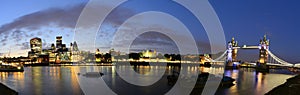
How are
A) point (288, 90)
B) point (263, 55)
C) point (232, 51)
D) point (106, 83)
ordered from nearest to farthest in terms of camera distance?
point (288, 90)
point (106, 83)
point (263, 55)
point (232, 51)

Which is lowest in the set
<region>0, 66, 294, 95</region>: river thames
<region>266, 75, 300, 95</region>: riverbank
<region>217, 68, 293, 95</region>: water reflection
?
<region>217, 68, 293, 95</region>: water reflection

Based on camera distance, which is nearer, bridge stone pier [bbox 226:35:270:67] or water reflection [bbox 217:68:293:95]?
water reflection [bbox 217:68:293:95]

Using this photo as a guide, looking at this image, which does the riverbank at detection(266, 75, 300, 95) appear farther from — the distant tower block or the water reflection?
the distant tower block

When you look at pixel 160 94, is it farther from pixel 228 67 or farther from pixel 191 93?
pixel 228 67

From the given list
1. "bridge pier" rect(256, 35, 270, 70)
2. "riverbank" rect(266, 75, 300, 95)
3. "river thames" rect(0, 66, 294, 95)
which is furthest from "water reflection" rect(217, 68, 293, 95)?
"bridge pier" rect(256, 35, 270, 70)

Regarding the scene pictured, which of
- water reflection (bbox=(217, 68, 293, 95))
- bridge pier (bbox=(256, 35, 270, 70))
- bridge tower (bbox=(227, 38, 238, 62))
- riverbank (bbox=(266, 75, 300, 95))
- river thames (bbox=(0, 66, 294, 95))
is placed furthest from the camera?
bridge tower (bbox=(227, 38, 238, 62))

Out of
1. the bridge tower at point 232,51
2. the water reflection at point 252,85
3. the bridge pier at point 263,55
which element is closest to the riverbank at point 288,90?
the water reflection at point 252,85

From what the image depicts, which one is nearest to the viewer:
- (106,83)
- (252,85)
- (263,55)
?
(106,83)

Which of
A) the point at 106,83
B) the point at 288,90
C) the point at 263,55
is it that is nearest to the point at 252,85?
the point at 288,90

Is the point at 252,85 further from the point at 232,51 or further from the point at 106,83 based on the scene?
the point at 232,51

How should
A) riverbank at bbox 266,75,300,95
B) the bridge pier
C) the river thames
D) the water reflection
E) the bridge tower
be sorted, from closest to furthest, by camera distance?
riverbank at bbox 266,75,300,95, the river thames, the water reflection, the bridge pier, the bridge tower

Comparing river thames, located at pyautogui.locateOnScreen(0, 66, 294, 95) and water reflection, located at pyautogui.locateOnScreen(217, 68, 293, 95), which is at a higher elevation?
river thames, located at pyautogui.locateOnScreen(0, 66, 294, 95)

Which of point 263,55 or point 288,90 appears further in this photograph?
point 263,55

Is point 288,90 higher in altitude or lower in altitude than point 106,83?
higher
